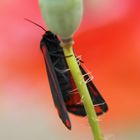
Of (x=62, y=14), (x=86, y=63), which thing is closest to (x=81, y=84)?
(x=62, y=14)

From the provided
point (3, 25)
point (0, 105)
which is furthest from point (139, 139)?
point (3, 25)

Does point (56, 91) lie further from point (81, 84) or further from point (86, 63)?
point (86, 63)

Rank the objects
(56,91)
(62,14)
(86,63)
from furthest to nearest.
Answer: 1. (86,63)
2. (56,91)
3. (62,14)

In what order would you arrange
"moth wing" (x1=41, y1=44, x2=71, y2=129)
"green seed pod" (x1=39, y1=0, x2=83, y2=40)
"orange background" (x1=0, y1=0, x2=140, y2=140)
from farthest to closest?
"orange background" (x1=0, y1=0, x2=140, y2=140)
"moth wing" (x1=41, y1=44, x2=71, y2=129)
"green seed pod" (x1=39, y1=0, x2=83, y2=40)

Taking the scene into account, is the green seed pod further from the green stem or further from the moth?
the moth

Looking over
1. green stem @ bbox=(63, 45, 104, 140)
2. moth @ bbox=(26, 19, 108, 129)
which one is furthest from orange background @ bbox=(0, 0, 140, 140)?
green stem @ bbox=(63, 45, 104, 140)

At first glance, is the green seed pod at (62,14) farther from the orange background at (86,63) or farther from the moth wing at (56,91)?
the orange background at (86,63)

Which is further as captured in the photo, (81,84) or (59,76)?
(59,76)

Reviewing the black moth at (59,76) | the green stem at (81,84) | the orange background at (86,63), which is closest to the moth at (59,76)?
the black moth at (59,76)
